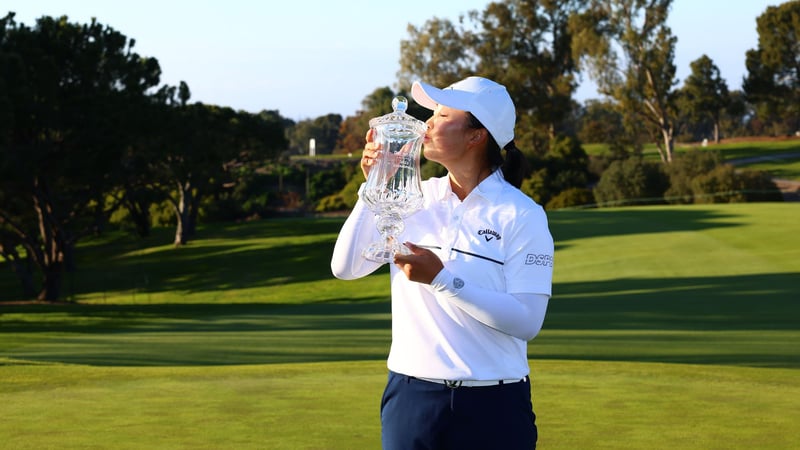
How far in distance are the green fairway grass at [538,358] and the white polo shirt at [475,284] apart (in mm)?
3794

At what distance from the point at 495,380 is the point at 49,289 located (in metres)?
40.1

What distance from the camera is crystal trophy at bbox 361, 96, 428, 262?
366 cm

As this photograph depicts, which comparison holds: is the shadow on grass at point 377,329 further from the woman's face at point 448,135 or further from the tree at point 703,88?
the tree at point 703,88

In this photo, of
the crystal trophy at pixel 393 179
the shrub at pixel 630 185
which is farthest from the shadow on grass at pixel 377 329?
the shrub at pixel 630 185

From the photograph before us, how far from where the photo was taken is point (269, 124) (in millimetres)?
63531

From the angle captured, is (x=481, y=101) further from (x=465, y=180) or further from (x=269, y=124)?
(x=269, y=124)

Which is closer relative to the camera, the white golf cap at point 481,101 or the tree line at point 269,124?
the white golf cap at point 481,101

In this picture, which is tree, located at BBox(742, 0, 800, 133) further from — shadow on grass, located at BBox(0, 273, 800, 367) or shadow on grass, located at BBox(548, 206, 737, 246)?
shadow on grass, located at BBox(0, 273, 800, 367)

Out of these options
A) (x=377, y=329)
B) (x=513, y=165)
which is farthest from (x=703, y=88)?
(x=513, y=165)

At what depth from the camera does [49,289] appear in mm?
41781

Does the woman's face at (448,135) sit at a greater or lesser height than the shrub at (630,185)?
greater

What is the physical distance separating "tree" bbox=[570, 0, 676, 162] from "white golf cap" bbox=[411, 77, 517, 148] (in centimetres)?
7346

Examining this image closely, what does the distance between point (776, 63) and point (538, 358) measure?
8239 centimetres

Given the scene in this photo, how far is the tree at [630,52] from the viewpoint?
75.6m
